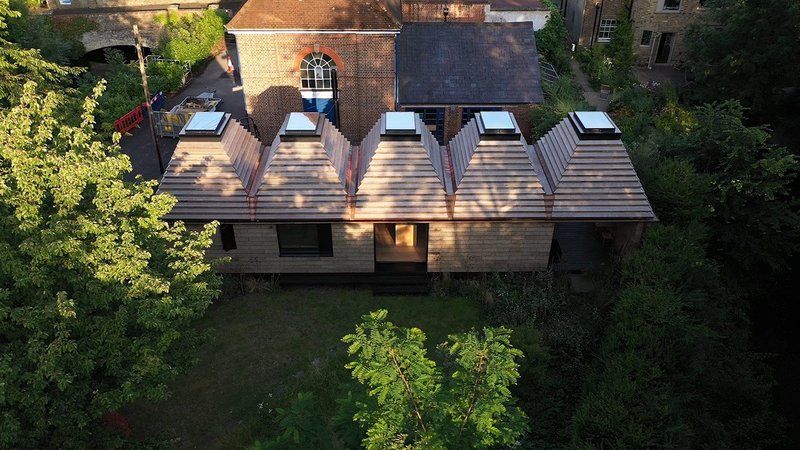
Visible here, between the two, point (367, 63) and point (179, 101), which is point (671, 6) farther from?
point (179, 101)

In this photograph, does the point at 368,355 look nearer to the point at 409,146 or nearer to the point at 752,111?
the point at 409,146

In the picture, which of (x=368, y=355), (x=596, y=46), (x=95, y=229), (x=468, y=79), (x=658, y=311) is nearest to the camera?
(x=368, y=355)

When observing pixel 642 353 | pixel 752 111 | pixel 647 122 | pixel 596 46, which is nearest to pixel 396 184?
pixel 642 353

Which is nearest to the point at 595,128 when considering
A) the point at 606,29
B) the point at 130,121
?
the point at 130,121

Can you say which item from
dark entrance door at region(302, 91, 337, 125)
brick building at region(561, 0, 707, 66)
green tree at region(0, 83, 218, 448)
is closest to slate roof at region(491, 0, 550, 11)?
brick building at region(561, 0, 707, 66)

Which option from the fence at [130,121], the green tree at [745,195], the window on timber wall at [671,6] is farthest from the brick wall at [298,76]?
the window on timber wall at [671,6]

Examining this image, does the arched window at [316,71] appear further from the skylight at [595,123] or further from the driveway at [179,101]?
the skylight at [595,123]
